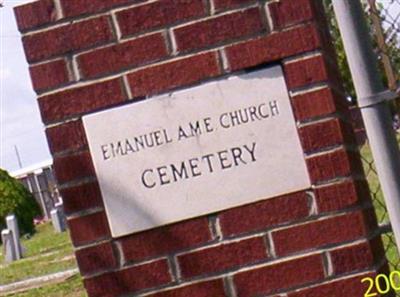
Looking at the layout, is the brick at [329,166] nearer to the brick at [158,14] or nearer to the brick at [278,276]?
the brick at [278,276]

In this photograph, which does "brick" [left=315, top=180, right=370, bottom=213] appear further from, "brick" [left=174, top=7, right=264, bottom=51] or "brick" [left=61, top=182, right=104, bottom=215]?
"brick" [left=61, top=182, right=104, bottom=215]

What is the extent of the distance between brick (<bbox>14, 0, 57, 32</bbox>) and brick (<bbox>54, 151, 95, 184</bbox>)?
1.32 ft

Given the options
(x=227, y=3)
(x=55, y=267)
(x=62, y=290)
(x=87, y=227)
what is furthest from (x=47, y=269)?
(x=227, y=3)

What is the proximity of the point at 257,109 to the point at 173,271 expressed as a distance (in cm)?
54

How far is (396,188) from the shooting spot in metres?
3.39

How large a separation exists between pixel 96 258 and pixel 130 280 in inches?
4.7

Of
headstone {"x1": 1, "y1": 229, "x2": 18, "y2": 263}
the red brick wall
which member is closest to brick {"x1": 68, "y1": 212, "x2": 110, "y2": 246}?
the red brick wall

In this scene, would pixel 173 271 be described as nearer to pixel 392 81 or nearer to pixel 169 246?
pixel 169 246

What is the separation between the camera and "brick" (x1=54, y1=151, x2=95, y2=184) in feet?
11.1

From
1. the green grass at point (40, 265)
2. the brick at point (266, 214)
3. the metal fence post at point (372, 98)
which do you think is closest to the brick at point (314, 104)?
the metal fence post at point (372, 98)

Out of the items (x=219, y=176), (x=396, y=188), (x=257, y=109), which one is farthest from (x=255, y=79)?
(x=396, y=188)

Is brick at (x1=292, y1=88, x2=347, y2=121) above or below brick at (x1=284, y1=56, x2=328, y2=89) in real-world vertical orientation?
below

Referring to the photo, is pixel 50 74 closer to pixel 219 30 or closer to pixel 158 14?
pixel 158 14

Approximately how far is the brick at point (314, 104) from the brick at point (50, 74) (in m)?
0.68
